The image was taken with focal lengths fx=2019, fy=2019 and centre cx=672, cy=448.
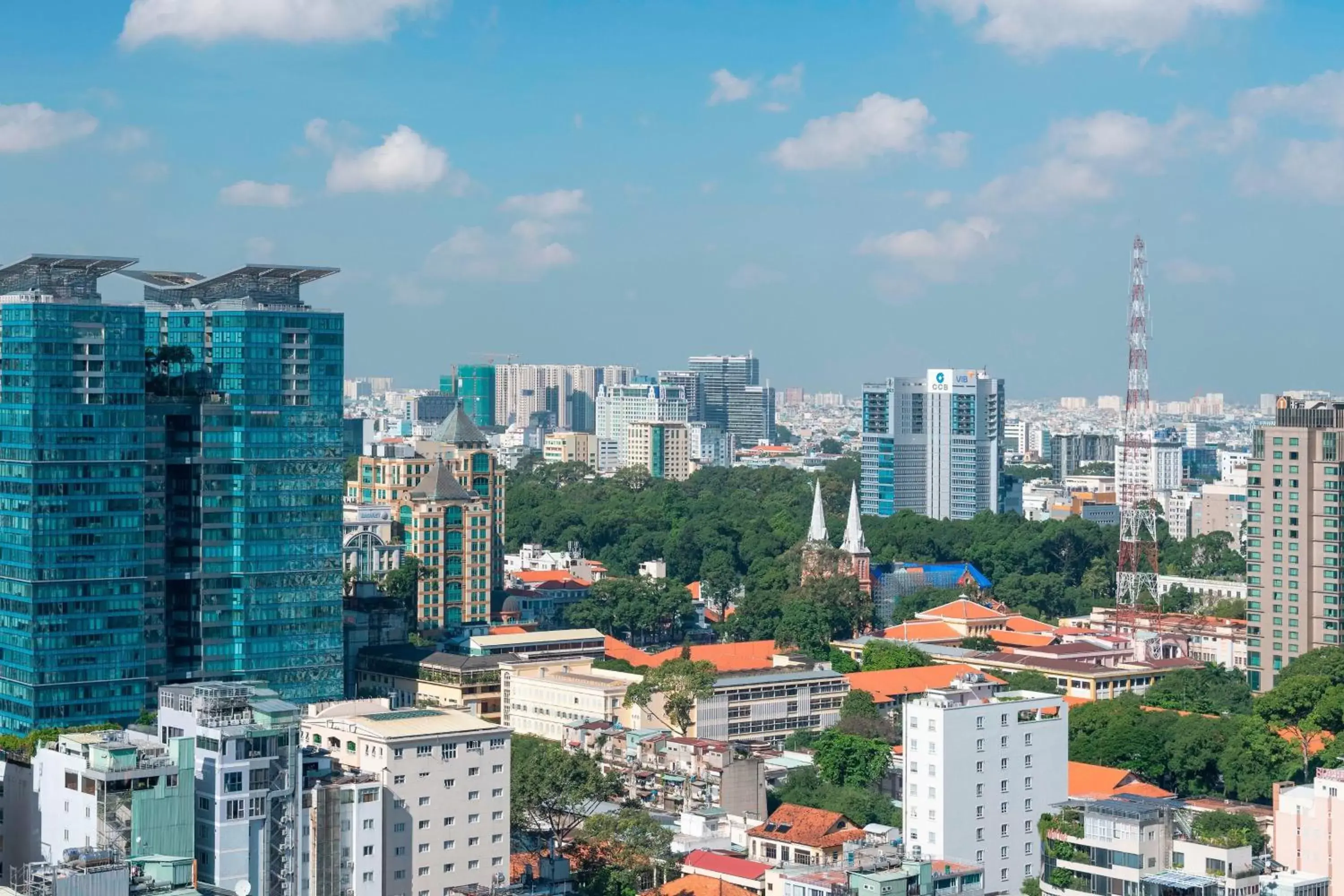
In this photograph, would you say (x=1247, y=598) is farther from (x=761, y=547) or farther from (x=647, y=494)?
(x=647, y=494)

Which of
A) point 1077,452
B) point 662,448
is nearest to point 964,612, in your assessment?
point 662,448

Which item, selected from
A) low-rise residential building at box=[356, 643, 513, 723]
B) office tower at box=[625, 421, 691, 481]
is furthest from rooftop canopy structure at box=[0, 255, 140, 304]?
office tower at box=[625, 421, 691, 481]

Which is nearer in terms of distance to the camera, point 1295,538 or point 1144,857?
point 1144,857

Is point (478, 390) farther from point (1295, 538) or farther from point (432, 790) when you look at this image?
point (432, 790)

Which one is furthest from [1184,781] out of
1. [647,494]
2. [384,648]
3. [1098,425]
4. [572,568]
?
[1098,425]

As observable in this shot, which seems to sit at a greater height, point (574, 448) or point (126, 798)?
point (574, 448)

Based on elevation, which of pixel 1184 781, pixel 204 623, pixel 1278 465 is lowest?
pixel 1184 781

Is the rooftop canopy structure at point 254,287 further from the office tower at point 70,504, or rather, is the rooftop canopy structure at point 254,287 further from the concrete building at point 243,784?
the concrete building at point 243,784

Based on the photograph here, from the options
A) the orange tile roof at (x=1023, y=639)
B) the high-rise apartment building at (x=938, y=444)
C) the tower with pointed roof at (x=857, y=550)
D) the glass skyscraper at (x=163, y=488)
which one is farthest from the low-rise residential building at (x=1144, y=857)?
the high-rise apartment building at (x=938, y=444)
